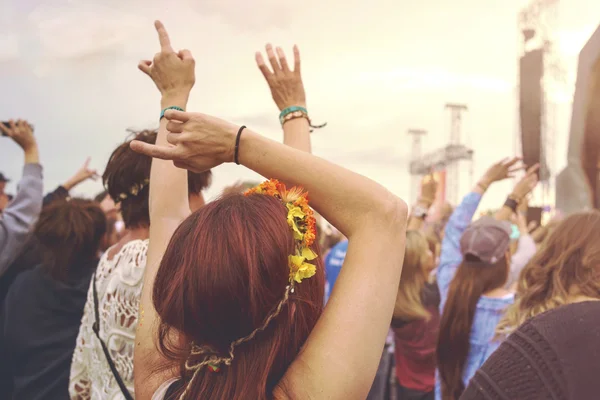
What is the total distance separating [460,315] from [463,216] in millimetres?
617

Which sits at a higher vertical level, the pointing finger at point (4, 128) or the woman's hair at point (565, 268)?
the pointing finger at point (4, 128)

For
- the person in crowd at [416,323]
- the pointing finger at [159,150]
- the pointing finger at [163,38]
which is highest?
the pointing finger at [163,38]

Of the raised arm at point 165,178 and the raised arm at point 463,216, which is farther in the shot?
the raised arm at point 463,216

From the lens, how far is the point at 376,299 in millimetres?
1074

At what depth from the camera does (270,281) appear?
104cm

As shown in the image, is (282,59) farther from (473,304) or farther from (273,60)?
(473,304)

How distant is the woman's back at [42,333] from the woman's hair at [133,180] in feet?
2.78

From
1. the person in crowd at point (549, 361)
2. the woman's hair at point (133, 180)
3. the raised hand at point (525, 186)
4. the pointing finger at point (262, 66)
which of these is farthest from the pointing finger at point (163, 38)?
the raised hand at point (525, 186)

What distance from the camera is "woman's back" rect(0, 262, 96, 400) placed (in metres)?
2.62

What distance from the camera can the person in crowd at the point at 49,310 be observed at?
8.59ft

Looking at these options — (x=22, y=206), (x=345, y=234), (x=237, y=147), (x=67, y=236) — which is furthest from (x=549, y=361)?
(x=22, y=206)

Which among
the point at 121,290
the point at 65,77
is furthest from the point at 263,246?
the point at 65,77

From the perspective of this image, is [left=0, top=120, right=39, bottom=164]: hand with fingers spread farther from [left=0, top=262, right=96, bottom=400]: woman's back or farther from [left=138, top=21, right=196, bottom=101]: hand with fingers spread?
[left=138, top=21, right=196, bottom=101]: hand with fingers spread

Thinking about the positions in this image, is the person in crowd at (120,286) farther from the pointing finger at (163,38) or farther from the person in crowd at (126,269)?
the pointing finger at (163,38)
